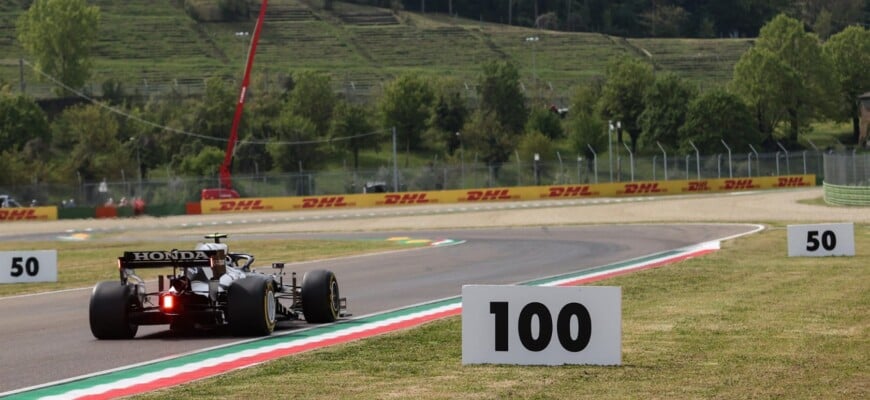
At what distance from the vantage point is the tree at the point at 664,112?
369 ft

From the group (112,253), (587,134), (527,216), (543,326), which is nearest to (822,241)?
(543,326)

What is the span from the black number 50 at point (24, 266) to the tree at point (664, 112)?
8742 cm

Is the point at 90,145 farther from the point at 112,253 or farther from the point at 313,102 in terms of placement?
the point at 112,253

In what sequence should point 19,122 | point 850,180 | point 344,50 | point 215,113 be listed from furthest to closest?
1. point 344,50
2. point 215,113
3. point 19,122
4. point 850,180

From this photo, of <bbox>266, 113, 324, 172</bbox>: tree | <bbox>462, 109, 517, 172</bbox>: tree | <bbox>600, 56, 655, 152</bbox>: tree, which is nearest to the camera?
<bbox>266, 113, 324, 172</bbox>: tree

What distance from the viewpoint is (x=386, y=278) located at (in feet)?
84.4

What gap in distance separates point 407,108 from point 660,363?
107m

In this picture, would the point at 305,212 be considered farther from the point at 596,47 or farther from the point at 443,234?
the point at 596,47

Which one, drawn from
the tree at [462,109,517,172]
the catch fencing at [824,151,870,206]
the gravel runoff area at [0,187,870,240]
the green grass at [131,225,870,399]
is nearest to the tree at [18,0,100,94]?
the tree at [462,109,517,172]

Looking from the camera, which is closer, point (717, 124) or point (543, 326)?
point (543, 326)

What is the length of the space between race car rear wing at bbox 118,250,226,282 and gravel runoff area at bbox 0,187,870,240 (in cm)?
3428

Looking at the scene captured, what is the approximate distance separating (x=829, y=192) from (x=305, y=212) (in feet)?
87.0

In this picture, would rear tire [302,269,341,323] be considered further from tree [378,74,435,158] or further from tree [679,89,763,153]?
tree [378,74,435,158]

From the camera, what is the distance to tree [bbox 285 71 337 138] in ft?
395
